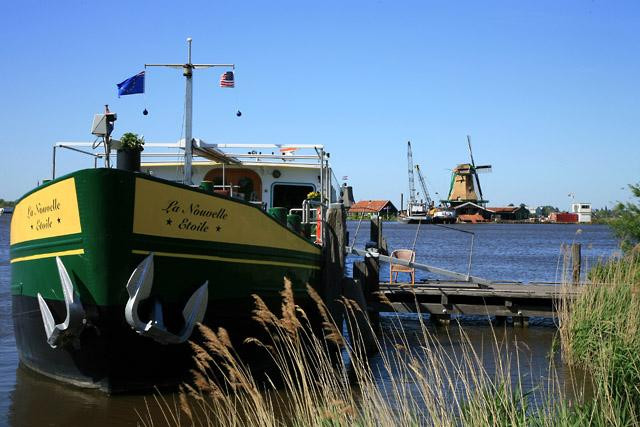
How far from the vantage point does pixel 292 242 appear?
971 centimetres

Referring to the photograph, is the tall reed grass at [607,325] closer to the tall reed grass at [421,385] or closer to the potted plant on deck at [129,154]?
the tall reed grass at [421,385]

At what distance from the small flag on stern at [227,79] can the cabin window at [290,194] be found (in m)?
2.59

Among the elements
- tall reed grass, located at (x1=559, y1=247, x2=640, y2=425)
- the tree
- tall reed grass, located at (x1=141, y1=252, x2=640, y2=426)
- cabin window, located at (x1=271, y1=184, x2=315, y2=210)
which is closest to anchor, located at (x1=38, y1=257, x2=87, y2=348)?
tall reed grass, located at (x1=141, y1=252, x2=640, y2=426)

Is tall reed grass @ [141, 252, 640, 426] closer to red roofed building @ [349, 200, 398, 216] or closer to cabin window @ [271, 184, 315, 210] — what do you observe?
cabin window @ [271, 184, 315, 210]

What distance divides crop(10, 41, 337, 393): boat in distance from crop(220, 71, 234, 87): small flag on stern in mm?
3579

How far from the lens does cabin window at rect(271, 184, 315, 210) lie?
14070 millimetres

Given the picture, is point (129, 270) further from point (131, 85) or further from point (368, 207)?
point (368, 207)

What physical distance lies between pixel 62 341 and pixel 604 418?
5247 millimetres

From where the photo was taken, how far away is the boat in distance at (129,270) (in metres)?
7.42

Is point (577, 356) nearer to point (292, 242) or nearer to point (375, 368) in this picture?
point (375, 368)

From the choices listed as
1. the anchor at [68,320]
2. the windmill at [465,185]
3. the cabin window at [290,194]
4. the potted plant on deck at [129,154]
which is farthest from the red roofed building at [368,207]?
the windmill at [465,185]

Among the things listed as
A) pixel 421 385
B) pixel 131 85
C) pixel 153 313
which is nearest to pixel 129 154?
pixel 153 313

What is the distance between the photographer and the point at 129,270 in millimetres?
7449

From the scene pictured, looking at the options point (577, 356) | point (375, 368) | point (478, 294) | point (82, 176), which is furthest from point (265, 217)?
point (478, 294)
